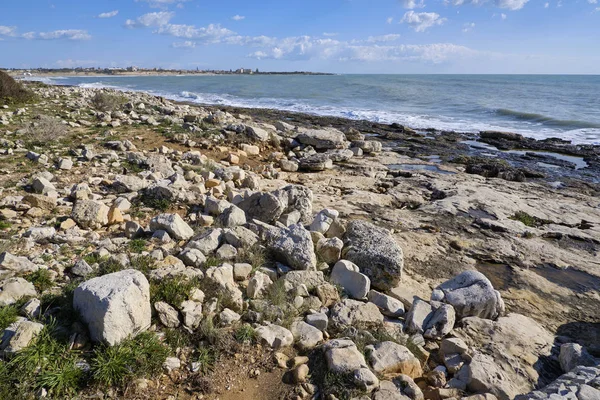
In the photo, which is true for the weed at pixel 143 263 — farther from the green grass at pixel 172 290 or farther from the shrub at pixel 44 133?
the shrub at pixel 44 133

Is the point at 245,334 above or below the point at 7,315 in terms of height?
below

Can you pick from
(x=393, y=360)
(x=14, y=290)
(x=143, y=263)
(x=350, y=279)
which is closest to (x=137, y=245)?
(x=143, y=263)

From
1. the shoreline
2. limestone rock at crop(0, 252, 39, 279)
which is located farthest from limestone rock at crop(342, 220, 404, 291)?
the shoreline

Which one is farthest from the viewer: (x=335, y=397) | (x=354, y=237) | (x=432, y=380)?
(x=354, y=237)

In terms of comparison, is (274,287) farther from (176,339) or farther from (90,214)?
(90,214)

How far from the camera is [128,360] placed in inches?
117

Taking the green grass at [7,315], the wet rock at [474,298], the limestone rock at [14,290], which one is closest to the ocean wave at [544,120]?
the wet rock at [474,298]

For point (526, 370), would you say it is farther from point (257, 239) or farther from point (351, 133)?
point (351, 133)

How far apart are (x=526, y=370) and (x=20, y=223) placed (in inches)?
249

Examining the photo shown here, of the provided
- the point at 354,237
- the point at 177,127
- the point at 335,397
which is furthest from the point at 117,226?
the point at 177,127

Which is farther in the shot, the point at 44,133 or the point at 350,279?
the point at 44,133

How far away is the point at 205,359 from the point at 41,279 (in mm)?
1924

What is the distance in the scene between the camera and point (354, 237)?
5.36 meters

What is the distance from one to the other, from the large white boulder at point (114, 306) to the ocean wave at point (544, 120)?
2781 cm
